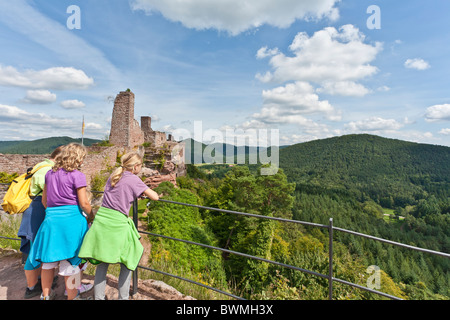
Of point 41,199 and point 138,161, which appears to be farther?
point 41,199

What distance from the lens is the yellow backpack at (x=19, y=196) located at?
2658mm

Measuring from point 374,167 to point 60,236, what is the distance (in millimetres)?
165981

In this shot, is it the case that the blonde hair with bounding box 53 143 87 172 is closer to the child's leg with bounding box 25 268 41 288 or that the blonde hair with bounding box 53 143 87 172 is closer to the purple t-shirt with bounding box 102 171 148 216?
the purple t-shirt with bounding box 102 171 148 216

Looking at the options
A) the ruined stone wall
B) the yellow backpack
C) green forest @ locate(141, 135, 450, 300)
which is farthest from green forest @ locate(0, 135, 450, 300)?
the ruined stone wall

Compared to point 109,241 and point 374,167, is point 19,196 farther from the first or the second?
point 374,167

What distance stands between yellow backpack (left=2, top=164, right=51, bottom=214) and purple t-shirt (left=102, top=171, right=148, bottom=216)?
3.26 ft

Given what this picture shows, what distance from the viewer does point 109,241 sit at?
2.19m

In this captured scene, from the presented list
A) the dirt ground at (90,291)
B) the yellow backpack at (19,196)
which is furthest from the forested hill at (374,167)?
the yellow backpack at (19,196)

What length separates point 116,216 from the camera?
2250mm

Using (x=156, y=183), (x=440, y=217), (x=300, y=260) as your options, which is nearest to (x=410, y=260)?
(x=440, y=217)

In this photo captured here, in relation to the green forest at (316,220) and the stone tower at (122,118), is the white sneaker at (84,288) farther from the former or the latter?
the stone tower at (122,118)
